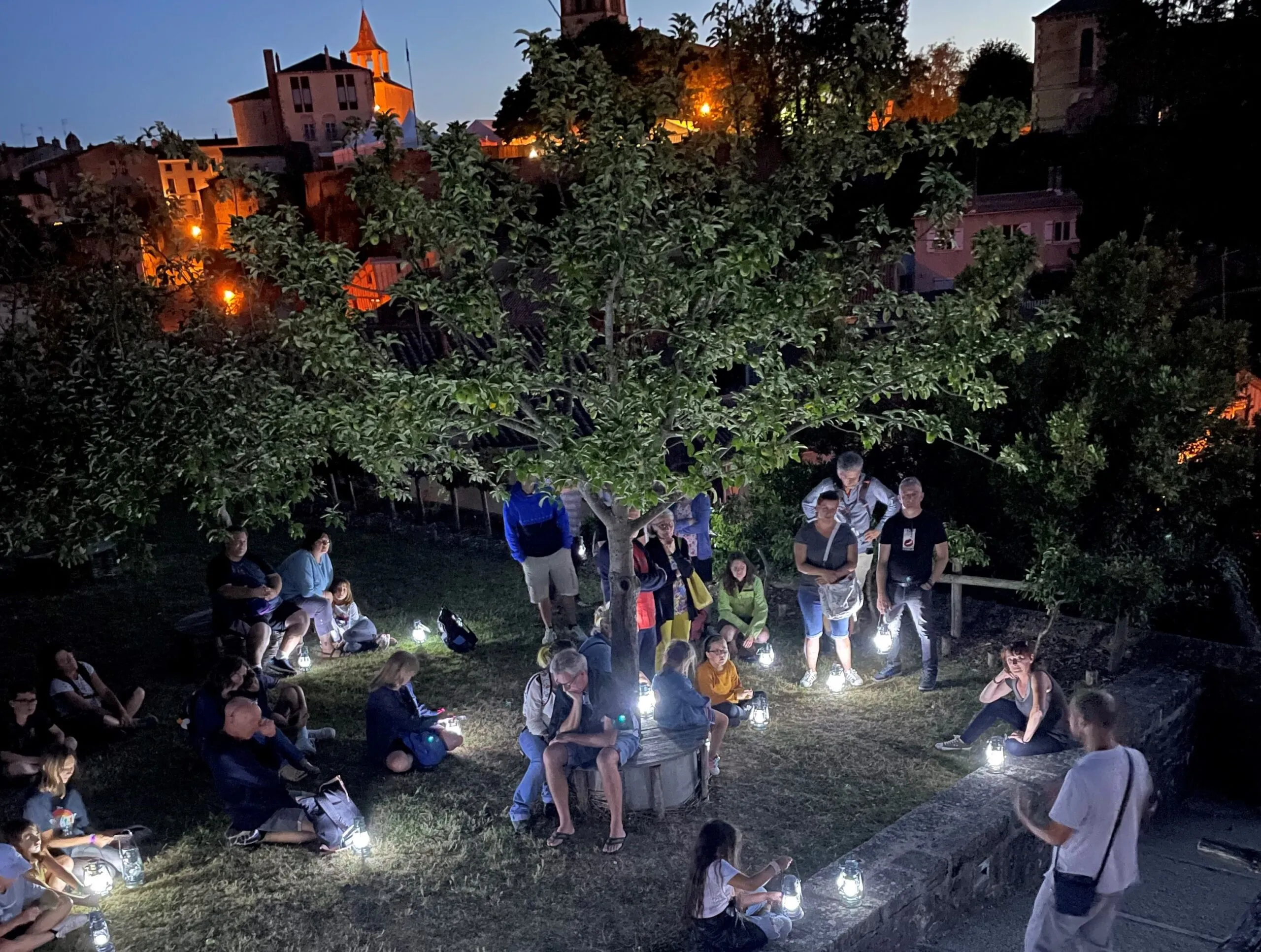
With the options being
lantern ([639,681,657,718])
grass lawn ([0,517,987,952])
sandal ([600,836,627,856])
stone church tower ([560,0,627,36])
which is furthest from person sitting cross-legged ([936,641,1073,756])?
stone church tower ([560,0,627,36])

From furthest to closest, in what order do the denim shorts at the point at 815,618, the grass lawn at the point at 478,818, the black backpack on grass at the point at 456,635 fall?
the black backpack on grass at the point at 456,635, the denim shorts at the point at 815,618, the grass lawn at the point at 478,818

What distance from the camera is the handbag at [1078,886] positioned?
4555 mm

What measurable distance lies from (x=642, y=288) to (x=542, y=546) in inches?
165

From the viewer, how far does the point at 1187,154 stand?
89.5 feet

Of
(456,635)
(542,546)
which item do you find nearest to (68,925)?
(456,635)

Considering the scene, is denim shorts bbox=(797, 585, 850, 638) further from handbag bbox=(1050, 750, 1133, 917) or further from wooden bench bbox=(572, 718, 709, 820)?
handbag bbox=(1050, 750, 1133, 917)

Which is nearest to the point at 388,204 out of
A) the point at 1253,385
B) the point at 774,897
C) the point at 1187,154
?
the point at 774,897

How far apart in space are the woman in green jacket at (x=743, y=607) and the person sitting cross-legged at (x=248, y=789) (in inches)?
157

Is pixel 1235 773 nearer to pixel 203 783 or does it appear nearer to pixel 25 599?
pixel 203 783

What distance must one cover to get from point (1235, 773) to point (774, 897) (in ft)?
18.2

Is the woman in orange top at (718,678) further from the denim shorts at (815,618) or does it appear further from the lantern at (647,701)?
the denim shorts at (815,618)

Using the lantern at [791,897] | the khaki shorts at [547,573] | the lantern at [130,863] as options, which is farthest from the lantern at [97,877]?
the khaki shorts at [547,573]

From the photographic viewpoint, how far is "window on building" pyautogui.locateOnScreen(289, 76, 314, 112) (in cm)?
6862

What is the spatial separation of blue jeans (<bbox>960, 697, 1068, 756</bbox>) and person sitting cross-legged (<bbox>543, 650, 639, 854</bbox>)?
265 cm
